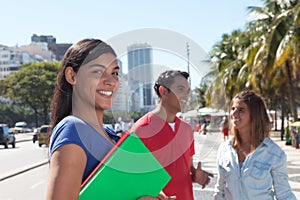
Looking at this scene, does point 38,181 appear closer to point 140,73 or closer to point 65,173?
point 140,73

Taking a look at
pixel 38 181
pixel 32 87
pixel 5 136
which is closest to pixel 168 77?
pixel 38 181

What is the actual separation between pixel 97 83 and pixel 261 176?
→ 1718 mm

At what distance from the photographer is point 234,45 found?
43.5 meters

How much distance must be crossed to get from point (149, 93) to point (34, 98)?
66.3 meters

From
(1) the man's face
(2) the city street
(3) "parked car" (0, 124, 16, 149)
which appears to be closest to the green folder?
(1) the man's face

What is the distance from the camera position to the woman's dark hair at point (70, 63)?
1.90 metres

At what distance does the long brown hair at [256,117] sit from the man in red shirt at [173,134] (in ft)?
1.61

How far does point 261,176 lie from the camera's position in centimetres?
318

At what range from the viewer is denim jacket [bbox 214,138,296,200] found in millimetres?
3186

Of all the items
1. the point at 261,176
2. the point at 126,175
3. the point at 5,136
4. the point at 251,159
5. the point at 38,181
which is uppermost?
the point at 126,175

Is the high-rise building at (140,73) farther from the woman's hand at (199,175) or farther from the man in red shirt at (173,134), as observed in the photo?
the woman's hand at (199,175)

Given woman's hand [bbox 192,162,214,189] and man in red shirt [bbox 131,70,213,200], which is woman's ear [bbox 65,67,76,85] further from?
woman's hand [bbox 192,162,214,189]

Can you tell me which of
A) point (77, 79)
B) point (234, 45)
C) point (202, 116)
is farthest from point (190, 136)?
point (234, 45)

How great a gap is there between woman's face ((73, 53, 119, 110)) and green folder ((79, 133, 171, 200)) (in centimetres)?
21
